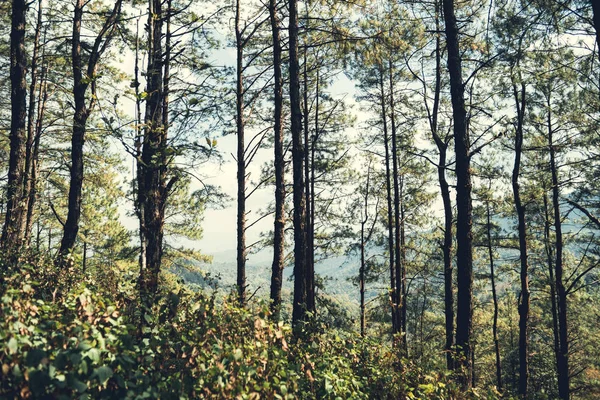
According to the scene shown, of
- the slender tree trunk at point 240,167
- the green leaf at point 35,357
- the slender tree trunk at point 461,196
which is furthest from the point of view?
the slender tree trunk at point 240,167

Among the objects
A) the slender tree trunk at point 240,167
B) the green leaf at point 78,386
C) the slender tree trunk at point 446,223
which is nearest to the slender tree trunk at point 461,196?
the slender tree trunk at point 446,223

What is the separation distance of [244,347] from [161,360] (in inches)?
26.3

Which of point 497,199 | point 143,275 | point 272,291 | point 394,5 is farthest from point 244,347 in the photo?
point 497,199

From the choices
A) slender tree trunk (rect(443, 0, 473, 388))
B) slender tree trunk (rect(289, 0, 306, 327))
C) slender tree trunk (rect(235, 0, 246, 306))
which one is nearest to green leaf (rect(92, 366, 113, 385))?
slender tree trunk (rect(289, 0, 306, 327))

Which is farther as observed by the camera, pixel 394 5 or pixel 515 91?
pixel 515 91

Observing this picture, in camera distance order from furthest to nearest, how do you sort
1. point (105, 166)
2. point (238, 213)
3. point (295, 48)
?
point (105, 166) < point (238, 213) < point (295, 48)

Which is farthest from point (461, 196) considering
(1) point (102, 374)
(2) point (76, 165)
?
(2) point (76, 165)

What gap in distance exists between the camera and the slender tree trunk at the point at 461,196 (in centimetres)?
723

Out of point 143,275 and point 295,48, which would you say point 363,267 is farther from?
point 143,275

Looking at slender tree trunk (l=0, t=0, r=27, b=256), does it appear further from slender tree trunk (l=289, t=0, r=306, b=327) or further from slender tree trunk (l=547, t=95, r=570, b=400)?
slender tree trunk (l=547, t=95, r=570, b=400)

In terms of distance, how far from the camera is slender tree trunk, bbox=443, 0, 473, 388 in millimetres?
7230

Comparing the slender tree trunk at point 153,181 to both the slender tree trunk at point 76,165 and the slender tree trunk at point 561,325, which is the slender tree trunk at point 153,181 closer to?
the slender tree trunk at point 76,165

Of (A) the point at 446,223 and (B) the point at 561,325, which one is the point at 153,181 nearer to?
(A) the point at 446,223

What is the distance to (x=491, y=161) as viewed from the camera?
18.9m
